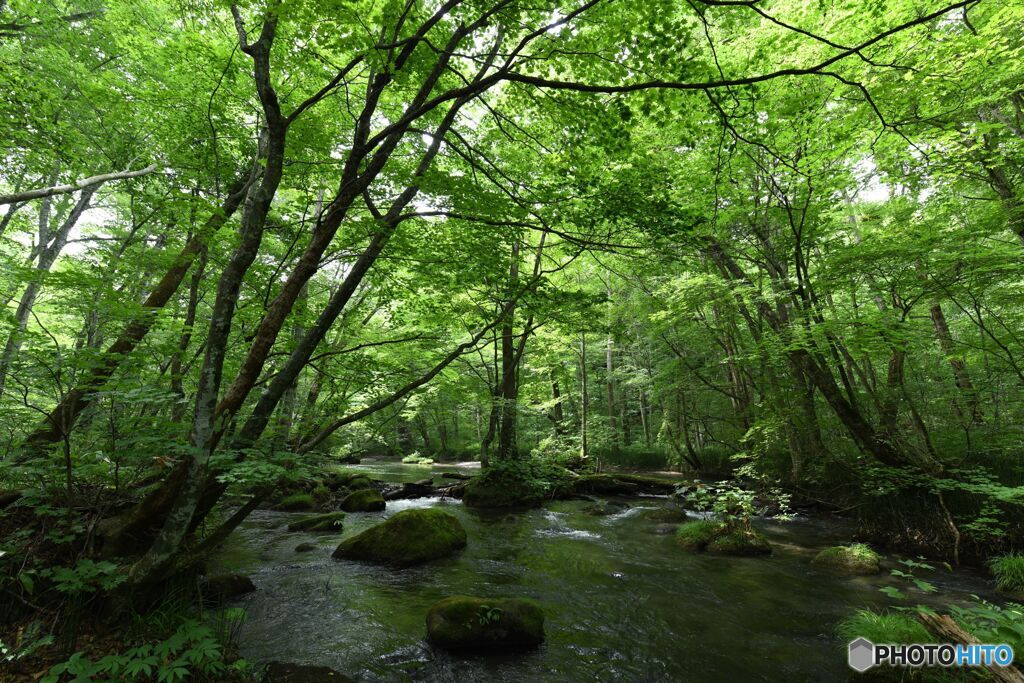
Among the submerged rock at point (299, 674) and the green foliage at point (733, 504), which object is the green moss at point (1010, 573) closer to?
the green foliage at point (733, 504)

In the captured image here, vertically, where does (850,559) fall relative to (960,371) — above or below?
below

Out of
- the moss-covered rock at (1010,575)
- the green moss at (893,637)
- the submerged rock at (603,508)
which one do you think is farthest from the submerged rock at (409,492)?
the moss-covered rock at (1010,575)

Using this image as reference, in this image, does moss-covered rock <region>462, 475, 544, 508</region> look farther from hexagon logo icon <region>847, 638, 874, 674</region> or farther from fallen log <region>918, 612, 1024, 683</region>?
fallen log <region>918, 612, 1024, 683</region>

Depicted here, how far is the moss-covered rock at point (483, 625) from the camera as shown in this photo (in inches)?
184

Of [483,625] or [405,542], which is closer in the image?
[483,625]

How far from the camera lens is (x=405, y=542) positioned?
7590 mm

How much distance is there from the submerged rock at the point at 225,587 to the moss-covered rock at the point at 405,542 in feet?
5.90

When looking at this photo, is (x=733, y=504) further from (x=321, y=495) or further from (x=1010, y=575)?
(x=321, y=495)

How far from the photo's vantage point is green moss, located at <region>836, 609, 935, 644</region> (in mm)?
3932

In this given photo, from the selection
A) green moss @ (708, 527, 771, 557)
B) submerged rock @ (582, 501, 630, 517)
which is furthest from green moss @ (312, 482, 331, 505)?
green moss @ (708, 527, 771, 557)

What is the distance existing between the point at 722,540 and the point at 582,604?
400cm

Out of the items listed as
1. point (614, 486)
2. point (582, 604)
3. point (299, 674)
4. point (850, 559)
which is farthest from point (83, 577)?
point (614, 486)

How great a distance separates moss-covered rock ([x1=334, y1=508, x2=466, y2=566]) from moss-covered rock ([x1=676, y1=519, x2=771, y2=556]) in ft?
16.1

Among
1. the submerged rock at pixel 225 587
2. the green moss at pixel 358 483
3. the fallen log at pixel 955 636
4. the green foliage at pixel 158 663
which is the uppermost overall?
the green foliage at pixel 158 663
